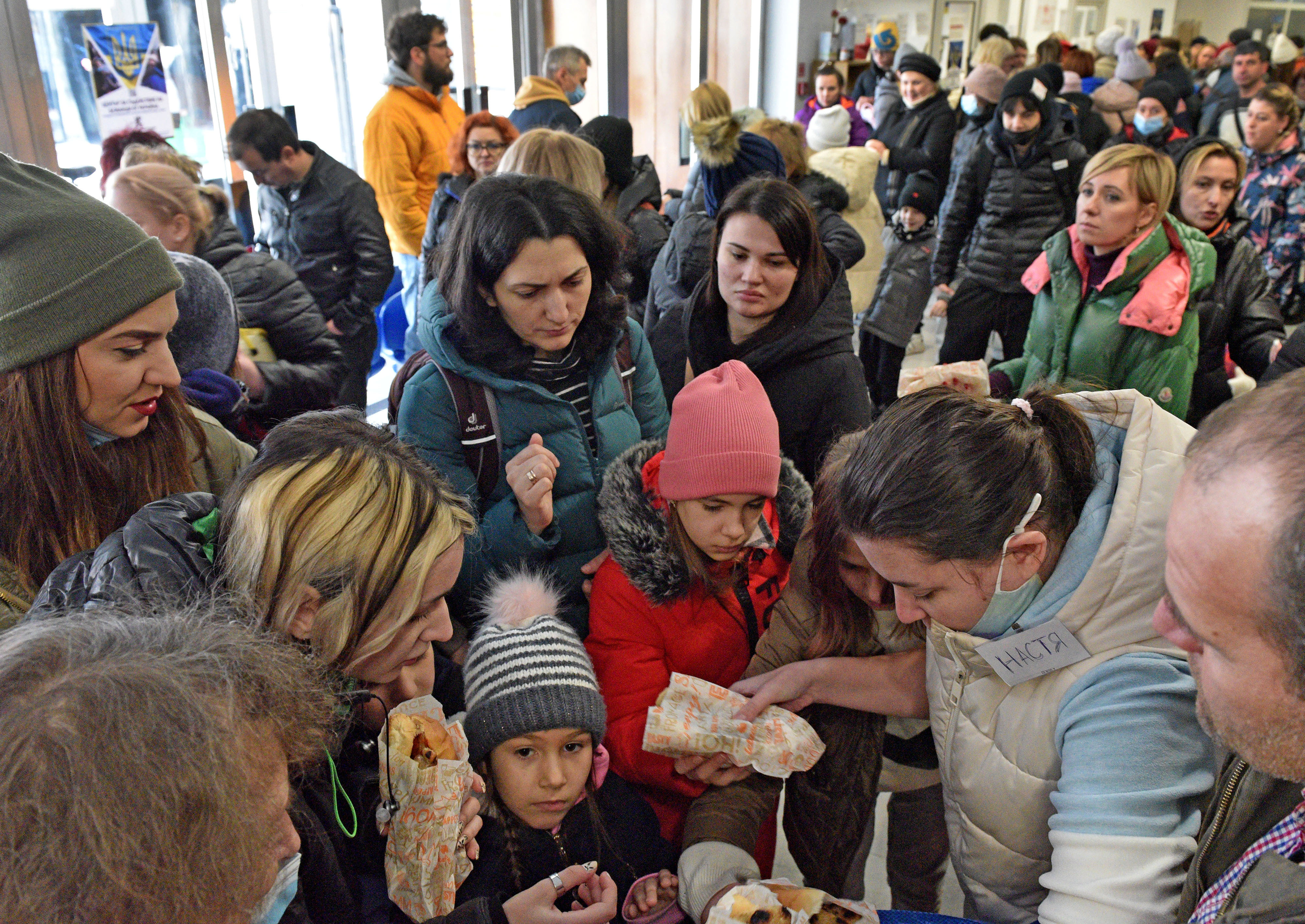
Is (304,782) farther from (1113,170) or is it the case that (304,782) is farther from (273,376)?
(1113,170)

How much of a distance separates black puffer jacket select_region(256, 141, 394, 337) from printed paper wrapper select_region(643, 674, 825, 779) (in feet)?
9.76

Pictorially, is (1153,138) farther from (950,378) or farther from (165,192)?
(165,192)

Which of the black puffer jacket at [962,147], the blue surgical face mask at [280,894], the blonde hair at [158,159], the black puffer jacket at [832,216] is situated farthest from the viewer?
the black puffer jacket at [962,147]

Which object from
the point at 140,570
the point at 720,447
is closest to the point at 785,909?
the point at 720,447

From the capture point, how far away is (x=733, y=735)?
4.97ft

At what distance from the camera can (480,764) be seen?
1538mm

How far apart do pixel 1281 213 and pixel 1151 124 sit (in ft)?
5.02

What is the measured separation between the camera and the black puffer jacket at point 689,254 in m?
3.18

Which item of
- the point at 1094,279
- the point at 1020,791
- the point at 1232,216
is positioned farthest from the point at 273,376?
the point at 1232,216

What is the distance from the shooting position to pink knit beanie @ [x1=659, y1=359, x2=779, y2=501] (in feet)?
5.64

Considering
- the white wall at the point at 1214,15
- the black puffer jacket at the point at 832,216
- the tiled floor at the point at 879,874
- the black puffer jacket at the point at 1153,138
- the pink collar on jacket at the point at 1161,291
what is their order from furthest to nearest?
the white wall at the point at 1214,15, the black puffer jacket at the point at 1153,138, the black puffer jacket at the point at 832,216, the pink collar on jacket at the point at 1161,291, the tiled floor at the point at 879,874

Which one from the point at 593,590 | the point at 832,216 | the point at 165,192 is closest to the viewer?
the point at 593,590

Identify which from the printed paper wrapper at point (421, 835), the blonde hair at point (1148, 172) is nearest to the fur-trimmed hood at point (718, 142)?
the blonde hair at point (1148, 172)

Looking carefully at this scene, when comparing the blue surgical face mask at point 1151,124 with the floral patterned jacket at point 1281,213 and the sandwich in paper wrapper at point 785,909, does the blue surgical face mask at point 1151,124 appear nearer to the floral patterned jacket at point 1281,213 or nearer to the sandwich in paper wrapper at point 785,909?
the floral patterned jacket at point 1281,213
